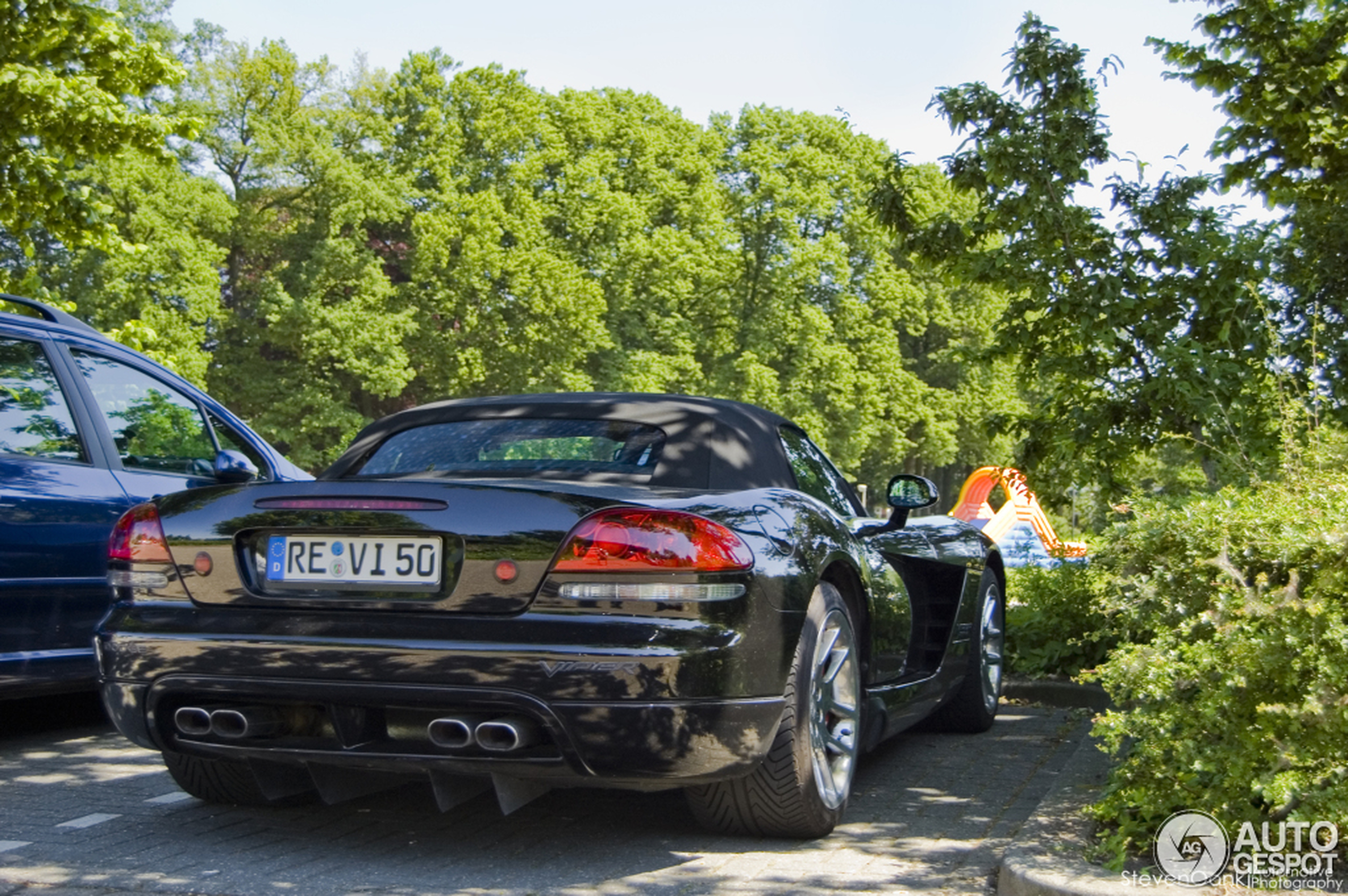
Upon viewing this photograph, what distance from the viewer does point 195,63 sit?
38406mm

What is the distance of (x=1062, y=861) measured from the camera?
380 cm

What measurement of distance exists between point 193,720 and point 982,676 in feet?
12.5

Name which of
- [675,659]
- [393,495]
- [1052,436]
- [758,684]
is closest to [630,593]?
[675,659]

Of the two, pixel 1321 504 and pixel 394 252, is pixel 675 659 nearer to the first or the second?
pixel 1321 504

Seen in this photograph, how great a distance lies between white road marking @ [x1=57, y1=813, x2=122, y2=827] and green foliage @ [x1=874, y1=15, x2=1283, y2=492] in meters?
5.90

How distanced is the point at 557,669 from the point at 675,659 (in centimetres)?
31

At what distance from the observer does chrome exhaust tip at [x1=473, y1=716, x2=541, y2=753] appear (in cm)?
376

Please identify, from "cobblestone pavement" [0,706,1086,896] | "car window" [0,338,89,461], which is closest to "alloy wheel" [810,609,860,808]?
"cobblestone pavement" [0,706,1086,896]

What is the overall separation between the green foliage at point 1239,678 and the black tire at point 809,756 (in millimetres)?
801

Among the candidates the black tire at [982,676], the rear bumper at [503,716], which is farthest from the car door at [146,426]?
the black tire at [982,676]

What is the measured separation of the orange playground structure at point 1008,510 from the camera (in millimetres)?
9414

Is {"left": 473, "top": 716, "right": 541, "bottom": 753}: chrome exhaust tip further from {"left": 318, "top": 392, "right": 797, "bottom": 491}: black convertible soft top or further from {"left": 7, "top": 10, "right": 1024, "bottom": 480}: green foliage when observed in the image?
{"left": 7, "top": 10, "right": 1024, "bottom": 480}: green foliage

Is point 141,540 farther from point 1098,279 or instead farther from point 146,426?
point 1098,279
